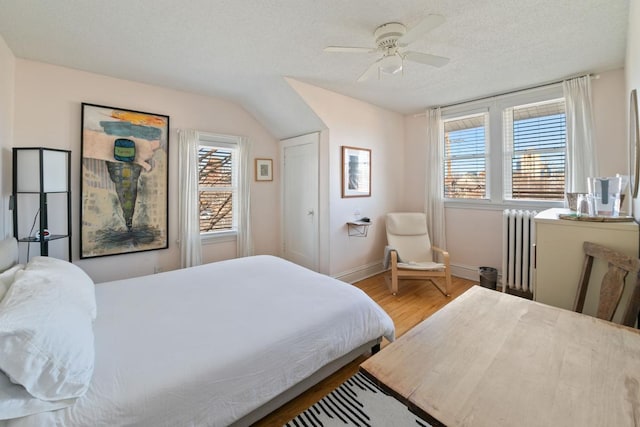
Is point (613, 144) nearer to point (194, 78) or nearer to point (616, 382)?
point (616, 382)

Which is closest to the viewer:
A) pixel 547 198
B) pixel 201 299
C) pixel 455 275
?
pixel 201 299

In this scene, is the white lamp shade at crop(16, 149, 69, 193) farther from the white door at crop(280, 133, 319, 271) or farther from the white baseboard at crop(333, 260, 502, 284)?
the white baseboard at crop(333, 260, 502, 284)

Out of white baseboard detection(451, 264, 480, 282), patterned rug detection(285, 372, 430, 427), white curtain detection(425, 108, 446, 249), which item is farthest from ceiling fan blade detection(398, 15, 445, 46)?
white baseboard detection(451, 264, 480, 282)

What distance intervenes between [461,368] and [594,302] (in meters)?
1.41

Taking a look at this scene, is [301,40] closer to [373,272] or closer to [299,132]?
[299,132]

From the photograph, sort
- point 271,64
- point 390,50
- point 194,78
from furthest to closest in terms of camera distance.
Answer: point 194,78
point 271,64
point 390,50

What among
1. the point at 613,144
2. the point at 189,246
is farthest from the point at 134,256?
the point at 613,144

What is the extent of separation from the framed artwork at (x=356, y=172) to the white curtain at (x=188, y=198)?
1.92 m

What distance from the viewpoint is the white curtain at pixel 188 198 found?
3344 mm

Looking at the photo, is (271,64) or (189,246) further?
(189,246)

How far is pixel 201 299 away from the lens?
6.09ft

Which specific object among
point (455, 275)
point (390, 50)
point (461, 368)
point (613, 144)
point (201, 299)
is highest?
point (390, 50)

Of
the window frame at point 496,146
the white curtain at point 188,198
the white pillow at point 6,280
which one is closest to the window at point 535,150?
the window frame at point 496,146

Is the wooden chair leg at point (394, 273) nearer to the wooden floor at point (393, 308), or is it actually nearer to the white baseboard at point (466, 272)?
the wooden floor at point (393, 308)
